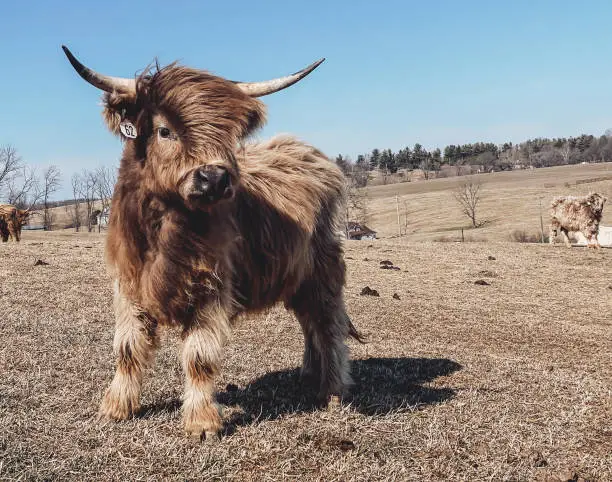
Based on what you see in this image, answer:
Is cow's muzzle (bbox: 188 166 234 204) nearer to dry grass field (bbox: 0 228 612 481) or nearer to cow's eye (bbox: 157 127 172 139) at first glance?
cow's eye (bbox: 157 127 172 139)

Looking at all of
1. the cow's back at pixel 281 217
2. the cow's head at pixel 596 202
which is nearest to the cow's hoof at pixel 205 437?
the cow's back at pixel 281 217

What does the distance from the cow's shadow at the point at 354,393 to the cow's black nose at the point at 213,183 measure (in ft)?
6.45

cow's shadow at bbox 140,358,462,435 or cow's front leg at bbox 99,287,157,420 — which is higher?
cow's front leg at bbox 99,287,157,420

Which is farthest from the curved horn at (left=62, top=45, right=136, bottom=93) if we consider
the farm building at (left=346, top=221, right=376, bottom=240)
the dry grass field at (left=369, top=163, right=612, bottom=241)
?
the farm building at (left=346, top=221, right=376, bottom=240)

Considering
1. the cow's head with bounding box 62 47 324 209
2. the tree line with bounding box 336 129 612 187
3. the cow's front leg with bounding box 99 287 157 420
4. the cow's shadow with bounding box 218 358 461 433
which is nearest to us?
the cow's head with bounding box 62 47 324 209

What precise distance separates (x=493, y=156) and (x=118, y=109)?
18574cm

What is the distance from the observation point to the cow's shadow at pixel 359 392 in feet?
18.7

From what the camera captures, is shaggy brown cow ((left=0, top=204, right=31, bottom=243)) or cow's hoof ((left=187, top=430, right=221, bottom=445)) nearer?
cow's hoof ((left=187, top=430, right=221, bottom=445))

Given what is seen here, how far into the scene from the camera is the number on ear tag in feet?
15.4

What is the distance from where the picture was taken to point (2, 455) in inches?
158

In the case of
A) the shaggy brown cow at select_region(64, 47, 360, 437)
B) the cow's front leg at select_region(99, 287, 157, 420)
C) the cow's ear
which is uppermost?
the cow's ear

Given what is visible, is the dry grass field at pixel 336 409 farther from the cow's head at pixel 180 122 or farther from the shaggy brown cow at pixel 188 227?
the cow's head at pixel 180 122

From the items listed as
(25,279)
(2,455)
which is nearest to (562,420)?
(2,455)

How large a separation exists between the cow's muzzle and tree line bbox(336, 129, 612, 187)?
476ft
